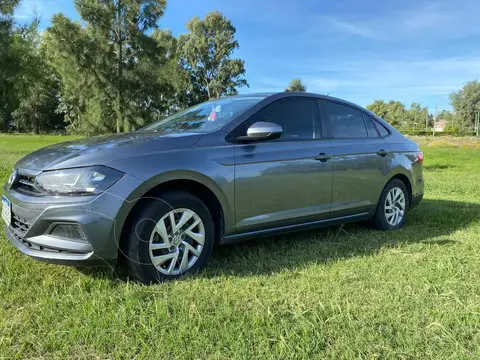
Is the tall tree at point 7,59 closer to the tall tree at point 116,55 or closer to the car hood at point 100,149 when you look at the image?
the tall tree at point 116,55

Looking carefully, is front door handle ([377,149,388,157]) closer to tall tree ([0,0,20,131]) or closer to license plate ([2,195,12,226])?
license plate ([2,195,12,226])

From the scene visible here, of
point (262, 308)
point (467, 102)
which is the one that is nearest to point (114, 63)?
point (262, 308)

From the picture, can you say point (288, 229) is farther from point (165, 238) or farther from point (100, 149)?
point (100, 149)

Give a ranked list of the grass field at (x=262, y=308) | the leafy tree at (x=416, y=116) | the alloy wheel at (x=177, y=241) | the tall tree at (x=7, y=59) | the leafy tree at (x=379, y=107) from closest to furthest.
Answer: the grass field at (x=262, y=308) → the alloy wheel at (x=177, y=241) → the tall tree at (x=7, y=59) → the leafy tree at (x=416, y=116) → the leafy tree at (x=379, y=107)

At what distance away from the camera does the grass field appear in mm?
2318

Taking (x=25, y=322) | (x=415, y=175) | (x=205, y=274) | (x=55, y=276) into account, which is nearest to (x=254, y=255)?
(x=205, y=274)

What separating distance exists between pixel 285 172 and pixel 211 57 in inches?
1747

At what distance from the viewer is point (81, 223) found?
9.27 feet

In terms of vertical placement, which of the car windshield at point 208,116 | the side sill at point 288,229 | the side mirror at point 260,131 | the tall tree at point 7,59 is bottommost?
the side sill at point 288,229

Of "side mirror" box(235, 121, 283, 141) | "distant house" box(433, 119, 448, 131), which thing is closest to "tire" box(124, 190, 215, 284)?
"side mirror" box(235, 121, 283, 141)

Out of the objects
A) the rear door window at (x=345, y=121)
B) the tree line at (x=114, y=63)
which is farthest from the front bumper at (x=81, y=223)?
the tree line at (x=114, y=63)

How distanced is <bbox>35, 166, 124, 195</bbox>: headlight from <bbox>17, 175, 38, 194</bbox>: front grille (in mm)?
173

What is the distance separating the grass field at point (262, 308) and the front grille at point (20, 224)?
379 mm

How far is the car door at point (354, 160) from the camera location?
14.3 ft
